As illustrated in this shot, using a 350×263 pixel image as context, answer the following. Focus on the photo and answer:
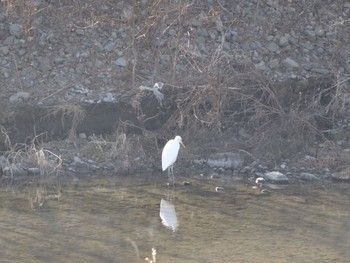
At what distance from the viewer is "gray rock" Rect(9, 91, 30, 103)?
1235cm

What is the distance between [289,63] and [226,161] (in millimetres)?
2784

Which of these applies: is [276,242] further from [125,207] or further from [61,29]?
[61,29]

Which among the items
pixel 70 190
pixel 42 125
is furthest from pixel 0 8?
pixel 70 190

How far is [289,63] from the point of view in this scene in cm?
1363

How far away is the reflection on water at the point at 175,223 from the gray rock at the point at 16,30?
12.7ft

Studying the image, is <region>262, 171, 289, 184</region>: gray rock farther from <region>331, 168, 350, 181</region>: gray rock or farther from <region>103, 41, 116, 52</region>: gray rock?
<region>103, 41, 116, 52</region>: gray rock

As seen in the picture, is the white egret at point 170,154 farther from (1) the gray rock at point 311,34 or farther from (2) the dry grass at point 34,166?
(1) the gray rock at point 311,34

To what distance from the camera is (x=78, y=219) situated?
29.3 feet

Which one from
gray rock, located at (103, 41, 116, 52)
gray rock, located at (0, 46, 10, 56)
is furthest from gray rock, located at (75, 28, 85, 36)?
gray rock, located at (0, 46, 10, 56)

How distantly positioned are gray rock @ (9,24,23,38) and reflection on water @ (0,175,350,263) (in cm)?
387

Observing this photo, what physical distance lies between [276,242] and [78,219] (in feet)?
7.76

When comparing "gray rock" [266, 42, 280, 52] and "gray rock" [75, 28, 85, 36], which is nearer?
"gray rock" [75, 28, 85, 36]

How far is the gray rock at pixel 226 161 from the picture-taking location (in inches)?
462

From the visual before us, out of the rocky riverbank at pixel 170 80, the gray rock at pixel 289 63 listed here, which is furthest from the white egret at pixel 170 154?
the gray rock at pixel 289 63
